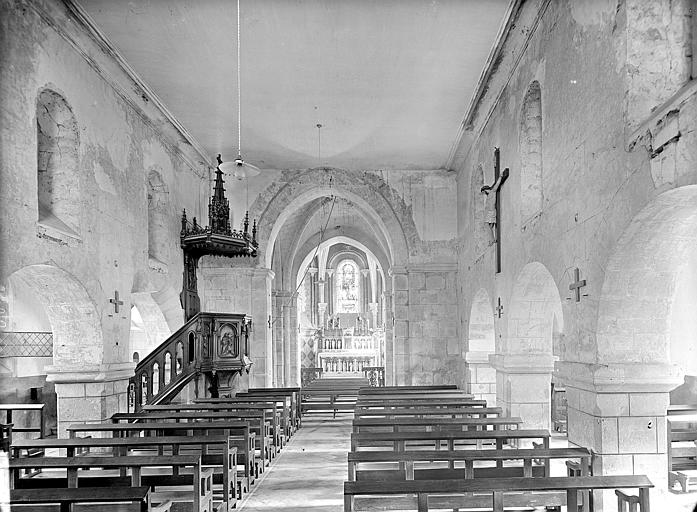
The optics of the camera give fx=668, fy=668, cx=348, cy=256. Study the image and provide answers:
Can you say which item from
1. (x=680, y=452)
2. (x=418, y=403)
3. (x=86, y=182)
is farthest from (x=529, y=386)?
(x=86, y=182)

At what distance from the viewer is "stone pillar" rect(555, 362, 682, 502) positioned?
19.6 ft

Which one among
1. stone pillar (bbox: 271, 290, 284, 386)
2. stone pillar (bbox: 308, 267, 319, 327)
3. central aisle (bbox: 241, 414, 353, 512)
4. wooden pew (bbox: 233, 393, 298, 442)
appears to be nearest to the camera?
central aisle (bbox: 241, 414, 353, 512)

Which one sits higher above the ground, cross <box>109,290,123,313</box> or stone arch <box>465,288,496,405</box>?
cross <box>109,290,123,313</box>

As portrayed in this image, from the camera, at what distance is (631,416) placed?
6051 millimetres

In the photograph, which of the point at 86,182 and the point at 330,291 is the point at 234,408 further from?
the point at 330,291

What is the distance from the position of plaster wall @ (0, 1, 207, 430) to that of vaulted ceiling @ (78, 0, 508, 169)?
0.52 metres

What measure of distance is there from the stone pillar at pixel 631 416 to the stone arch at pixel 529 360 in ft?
12.0

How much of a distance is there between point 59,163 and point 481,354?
29.0ft

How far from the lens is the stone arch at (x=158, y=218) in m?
12.2

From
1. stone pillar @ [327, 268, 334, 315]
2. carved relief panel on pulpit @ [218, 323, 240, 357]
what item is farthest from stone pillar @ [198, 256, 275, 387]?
stone pillar @ [327, 268, 334, 315]

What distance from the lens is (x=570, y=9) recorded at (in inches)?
267

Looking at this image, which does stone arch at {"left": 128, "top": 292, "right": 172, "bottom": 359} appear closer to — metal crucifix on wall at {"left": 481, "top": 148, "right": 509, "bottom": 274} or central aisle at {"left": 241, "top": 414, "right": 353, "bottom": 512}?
central aisle at {"left": 241, "top": 414, "right": 353, "bottom": 512}

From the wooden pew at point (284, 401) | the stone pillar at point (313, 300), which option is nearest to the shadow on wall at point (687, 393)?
the wooden pew at point (284, 401)

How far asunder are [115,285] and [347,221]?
1445 centimetres
